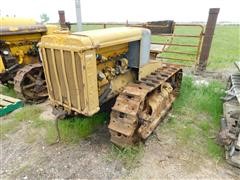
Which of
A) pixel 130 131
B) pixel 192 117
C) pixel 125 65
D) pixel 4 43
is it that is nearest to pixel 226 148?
pixel 192 117

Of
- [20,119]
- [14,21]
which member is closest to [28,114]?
[20,119]

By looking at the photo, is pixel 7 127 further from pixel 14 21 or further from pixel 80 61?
pixel 14 21

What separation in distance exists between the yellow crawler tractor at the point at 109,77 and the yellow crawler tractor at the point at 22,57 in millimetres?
1811

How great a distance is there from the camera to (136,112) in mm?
2783

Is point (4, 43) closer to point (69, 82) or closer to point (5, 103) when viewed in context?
point (5, 103)

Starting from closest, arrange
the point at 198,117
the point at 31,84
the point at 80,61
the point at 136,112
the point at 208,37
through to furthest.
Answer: the point at 80,61, the point at 136,112, the point at 198,117, the point at 31,84, the point at 208,37

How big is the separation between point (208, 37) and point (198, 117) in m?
2.67

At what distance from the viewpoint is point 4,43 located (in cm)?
460

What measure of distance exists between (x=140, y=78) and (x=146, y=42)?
570mm

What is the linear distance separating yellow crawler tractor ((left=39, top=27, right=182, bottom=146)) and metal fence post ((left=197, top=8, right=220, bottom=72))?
8.95 feet

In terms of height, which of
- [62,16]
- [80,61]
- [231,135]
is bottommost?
[231,135]

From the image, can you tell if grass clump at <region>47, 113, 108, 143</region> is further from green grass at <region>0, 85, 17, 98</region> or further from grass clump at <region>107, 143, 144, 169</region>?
green grass at <region>0, 85, 17, 98</region>

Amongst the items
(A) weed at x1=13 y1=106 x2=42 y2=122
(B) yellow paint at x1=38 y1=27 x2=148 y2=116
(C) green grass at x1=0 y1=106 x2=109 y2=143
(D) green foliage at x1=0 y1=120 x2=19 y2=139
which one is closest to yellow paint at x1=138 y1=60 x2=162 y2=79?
(B) yellow paint at x1=38 y1=27 x2=148 y2=116

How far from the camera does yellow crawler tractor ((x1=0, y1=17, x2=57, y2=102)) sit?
4566mm
